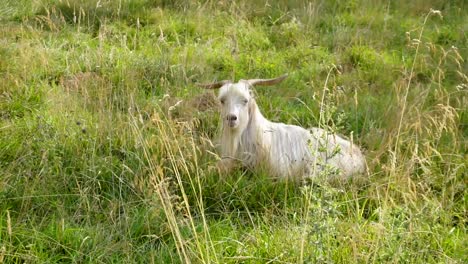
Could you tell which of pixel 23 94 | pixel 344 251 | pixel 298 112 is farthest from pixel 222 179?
pixel 23 94

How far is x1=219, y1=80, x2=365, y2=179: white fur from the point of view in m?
5.39

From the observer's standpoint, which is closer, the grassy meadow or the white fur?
the grassy meadow

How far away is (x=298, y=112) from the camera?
22.1 ft

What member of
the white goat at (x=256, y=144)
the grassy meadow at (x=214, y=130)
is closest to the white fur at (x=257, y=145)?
the white goat at (x=256, y=144)

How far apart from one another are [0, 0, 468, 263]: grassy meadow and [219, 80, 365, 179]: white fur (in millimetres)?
178

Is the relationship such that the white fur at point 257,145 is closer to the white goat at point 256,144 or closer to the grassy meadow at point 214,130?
the white goat at point 256,144

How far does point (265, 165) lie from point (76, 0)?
492 centimetres

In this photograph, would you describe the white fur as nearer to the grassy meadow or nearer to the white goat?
the white goat

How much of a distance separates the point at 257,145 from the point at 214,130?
0.59 meters

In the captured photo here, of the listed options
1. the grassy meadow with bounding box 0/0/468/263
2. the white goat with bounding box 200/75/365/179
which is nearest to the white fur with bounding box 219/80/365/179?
the white goat with bounding box 200/75/365/179

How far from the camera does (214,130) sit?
6.07 meters

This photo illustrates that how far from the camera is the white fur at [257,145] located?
539 cm

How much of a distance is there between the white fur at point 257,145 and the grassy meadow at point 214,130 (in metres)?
0.18

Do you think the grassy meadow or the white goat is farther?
the white goat
